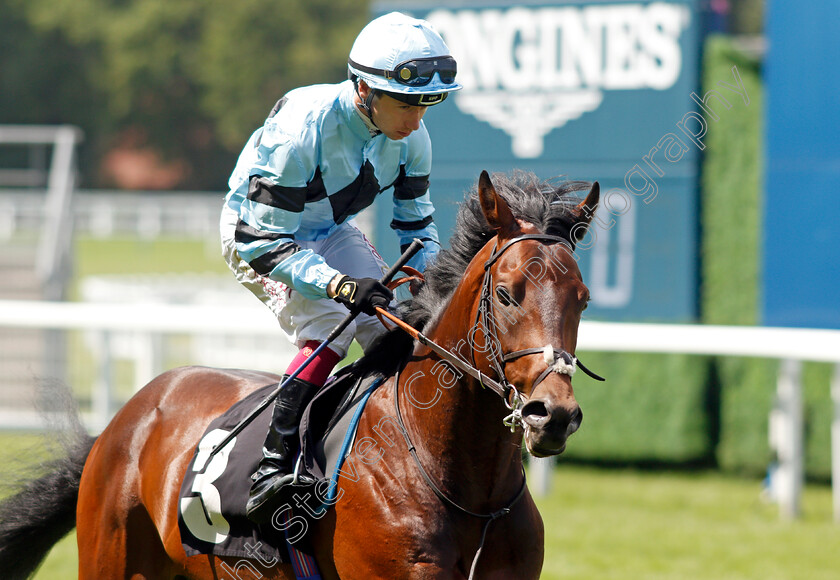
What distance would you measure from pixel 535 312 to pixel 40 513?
2292 mm

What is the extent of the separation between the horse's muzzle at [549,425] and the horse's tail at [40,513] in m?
2.16

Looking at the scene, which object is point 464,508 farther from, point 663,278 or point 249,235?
point 663,278

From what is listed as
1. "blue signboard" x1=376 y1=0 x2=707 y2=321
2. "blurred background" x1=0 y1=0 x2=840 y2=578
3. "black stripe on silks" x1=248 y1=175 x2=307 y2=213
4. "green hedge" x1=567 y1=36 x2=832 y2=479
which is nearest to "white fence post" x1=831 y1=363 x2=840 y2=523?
"blurred background" x1=0 y1=0 x2=840 y2=578

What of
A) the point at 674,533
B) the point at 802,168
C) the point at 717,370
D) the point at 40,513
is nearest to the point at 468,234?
the point at 40,513

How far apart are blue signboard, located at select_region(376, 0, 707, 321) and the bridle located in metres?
4.63

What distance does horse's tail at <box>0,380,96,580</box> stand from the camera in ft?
12.4

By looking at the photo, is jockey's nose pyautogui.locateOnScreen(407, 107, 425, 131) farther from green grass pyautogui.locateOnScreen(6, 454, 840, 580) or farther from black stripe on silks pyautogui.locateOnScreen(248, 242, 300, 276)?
green grass pyautogui.locateOnScreen(6, 454, 840, 580)

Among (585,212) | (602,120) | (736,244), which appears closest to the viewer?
(585,212)

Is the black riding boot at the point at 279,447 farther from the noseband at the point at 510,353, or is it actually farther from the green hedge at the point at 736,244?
the green hedge at the point at 736,244

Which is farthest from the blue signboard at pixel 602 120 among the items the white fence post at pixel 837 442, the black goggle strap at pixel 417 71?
the black goggle strap at pixel 417 71

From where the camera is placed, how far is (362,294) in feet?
9.15

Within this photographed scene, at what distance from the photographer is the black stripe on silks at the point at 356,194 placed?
311 centimetres

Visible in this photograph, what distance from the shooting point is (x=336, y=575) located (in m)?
2.88

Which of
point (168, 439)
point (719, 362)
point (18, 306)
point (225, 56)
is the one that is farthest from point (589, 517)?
point (225, 56)
